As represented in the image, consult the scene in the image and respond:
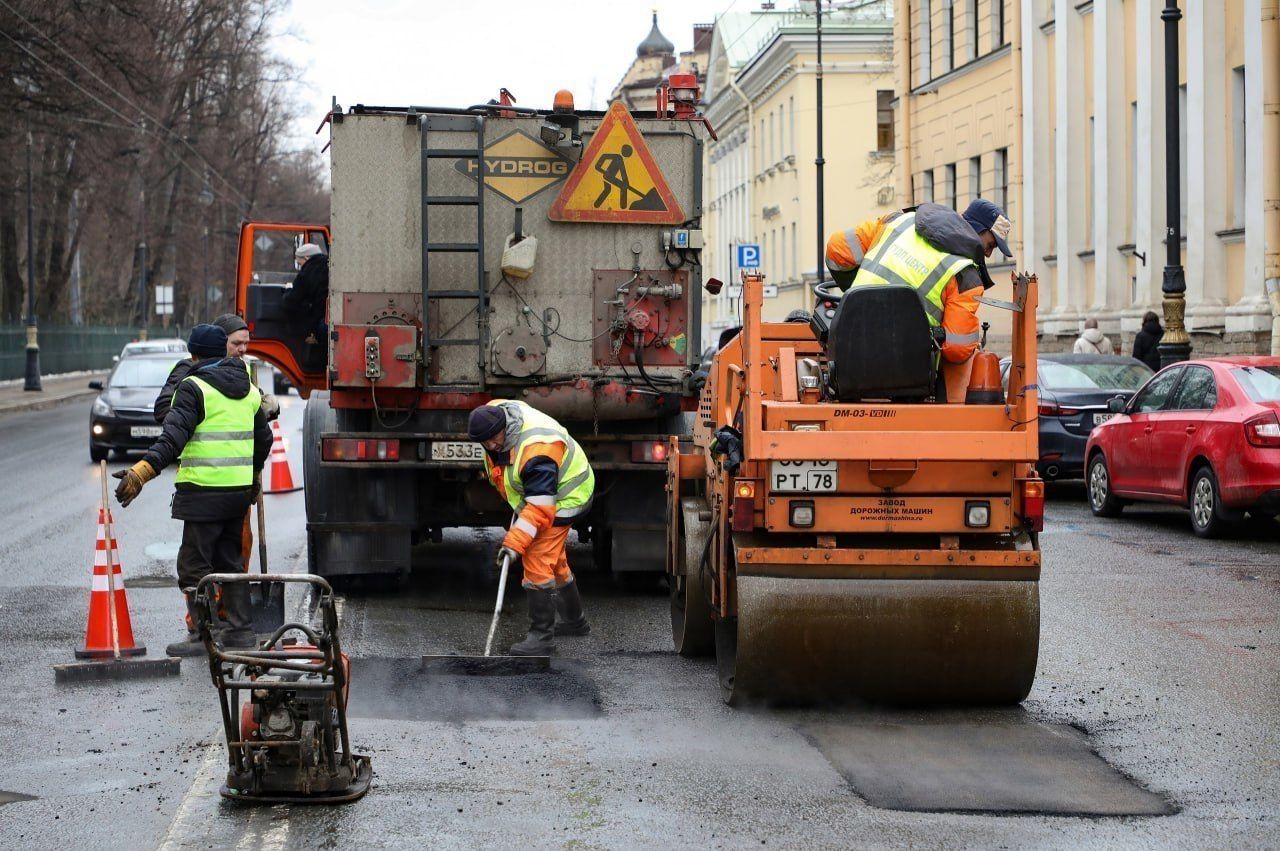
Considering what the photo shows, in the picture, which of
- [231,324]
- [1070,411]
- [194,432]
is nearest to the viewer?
[194,432]

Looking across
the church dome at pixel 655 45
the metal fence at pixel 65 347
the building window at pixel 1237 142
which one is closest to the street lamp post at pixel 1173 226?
the building window at pixel 1237 142

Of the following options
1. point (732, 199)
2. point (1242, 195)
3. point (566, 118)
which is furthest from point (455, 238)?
point (732, 199)

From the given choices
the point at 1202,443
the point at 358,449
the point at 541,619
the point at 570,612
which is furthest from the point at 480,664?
the point at 1202,443

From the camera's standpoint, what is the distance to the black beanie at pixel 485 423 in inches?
357

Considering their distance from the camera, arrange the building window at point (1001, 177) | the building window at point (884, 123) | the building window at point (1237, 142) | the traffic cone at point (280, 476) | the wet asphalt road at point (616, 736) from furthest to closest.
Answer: the building window at point (884, 123) < the building window at point (1001, 177) < the building window at point (1237, 142) < the traffic cone at point (280, 476) < the wet asphalt road at point (616, 736)

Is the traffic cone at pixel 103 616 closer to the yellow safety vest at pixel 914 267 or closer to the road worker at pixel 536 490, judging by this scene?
the road worker at pixel 536 490

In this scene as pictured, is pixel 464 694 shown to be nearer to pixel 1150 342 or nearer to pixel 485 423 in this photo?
pixel 485 423

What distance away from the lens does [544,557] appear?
9.38 meters

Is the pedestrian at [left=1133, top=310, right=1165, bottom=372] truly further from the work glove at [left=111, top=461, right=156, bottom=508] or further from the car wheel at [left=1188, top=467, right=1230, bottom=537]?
the work glove at [left=111, top=461, right=156, bottom=508]

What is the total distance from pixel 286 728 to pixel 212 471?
343 centimetres

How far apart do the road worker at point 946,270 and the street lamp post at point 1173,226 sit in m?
13.6

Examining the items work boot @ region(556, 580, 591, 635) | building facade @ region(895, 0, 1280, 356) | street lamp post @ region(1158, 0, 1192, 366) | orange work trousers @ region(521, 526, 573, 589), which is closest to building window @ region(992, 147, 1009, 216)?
building facade @ region(895, 0, 1280, 356)

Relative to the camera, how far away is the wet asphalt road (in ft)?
19.2

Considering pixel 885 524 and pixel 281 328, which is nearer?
pixel 885 524
